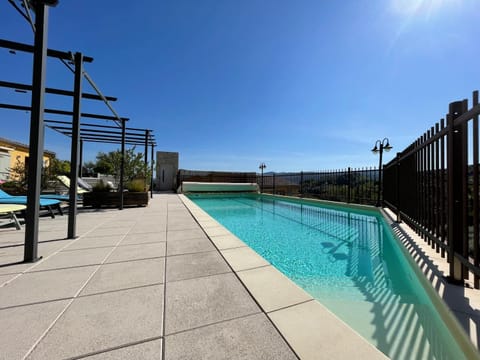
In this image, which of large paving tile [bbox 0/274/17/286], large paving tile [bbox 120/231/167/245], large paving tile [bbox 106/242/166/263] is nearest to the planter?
large paving tile [bbox 120/231/167/245]

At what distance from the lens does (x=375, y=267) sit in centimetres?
276

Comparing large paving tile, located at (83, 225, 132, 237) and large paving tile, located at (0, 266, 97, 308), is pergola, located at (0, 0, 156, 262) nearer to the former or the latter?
large paving tile, located at (83, 225, 132, 237)

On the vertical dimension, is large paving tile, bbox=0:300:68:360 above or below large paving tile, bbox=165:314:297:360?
below

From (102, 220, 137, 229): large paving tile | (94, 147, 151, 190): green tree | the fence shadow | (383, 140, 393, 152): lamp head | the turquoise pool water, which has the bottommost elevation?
the turquoise pool water

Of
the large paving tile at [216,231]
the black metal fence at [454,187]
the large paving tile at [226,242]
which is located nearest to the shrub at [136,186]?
the large paving tile at [216,231]

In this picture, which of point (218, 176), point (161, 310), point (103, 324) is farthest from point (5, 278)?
point (218, 176)

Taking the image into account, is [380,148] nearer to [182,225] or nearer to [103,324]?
[182,225]

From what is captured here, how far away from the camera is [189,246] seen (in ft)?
8.41

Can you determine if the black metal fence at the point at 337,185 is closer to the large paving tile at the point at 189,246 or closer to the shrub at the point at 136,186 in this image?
the large paving tile at the point at 189,246

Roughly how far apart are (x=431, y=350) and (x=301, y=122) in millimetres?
11886

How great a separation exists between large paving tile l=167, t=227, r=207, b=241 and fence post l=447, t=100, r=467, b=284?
2699 mm

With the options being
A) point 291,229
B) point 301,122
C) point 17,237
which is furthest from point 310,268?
point 301,122

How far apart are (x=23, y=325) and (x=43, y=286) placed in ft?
1.73

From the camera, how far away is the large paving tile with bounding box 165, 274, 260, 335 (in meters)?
1.18
